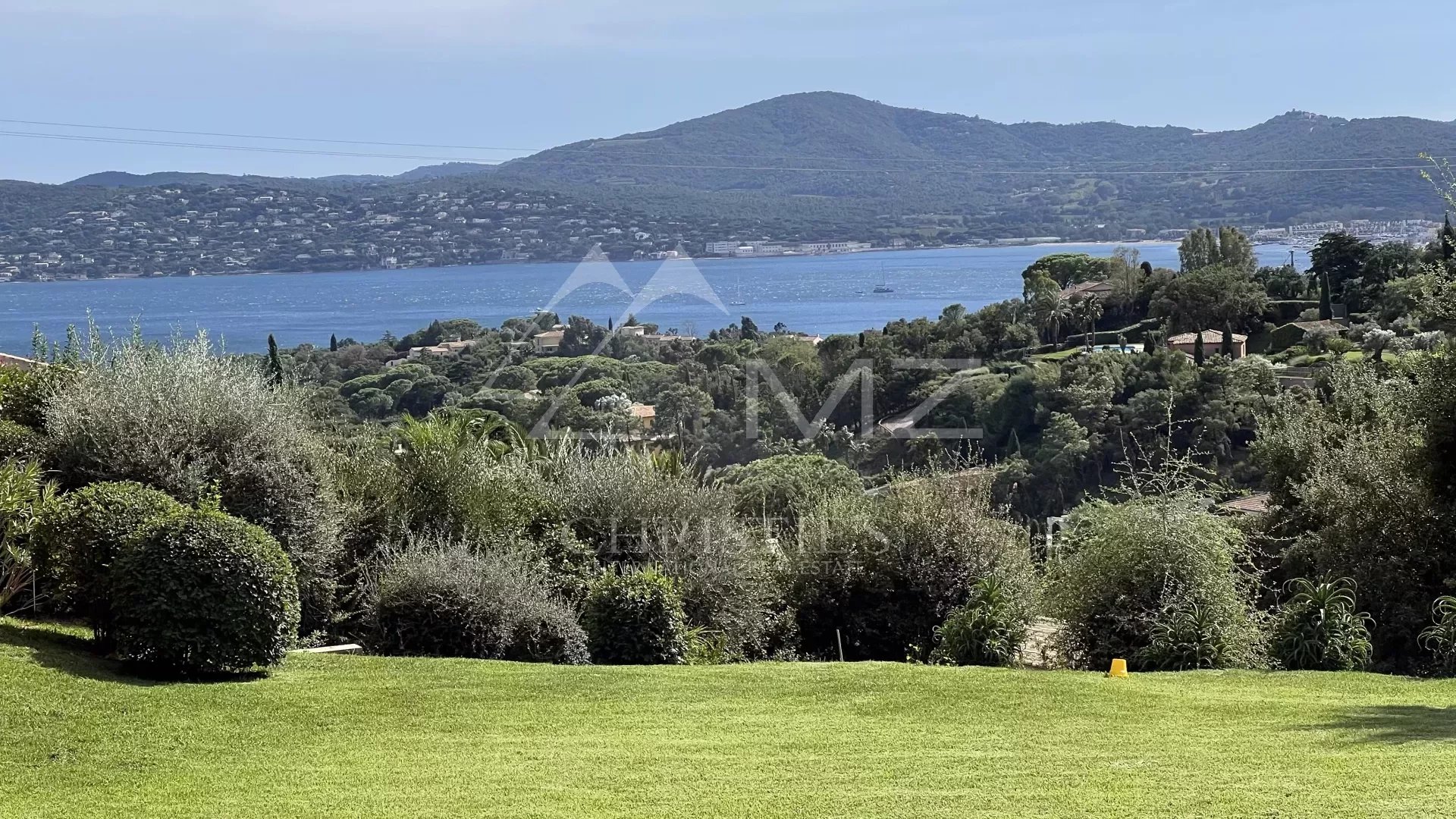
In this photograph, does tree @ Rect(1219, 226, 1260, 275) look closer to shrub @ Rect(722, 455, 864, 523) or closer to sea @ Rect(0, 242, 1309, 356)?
sea @ Rect(0, 242, 1309, 356)

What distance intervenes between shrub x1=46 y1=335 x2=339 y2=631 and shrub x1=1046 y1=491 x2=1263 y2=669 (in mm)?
7419

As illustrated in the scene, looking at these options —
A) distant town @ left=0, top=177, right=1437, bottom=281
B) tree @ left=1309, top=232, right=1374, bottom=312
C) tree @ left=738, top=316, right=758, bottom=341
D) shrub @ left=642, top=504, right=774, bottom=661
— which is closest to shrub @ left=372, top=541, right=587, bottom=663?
shrub @ left=642, top=504, right=774, bottom=661

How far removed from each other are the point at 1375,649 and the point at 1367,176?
97871 millimetres

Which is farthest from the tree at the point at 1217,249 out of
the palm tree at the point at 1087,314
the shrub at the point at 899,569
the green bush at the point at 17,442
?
the green bush at the point at 17,442

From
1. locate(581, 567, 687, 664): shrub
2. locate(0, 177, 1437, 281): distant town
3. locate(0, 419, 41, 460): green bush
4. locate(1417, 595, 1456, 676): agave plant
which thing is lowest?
locate(1417, 595, 1456, 676): agave plant

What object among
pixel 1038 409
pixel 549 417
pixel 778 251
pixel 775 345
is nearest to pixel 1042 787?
pixel 549 417

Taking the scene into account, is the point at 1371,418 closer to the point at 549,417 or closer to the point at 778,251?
the point at 549,417

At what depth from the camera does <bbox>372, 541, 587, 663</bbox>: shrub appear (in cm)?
1171

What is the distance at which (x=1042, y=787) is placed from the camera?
6.59 m

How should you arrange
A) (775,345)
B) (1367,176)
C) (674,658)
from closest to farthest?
(674,658)
(775,345)
(1367,176)

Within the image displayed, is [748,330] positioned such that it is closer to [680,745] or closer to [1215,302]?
[1215,302]

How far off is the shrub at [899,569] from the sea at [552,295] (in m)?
22.0

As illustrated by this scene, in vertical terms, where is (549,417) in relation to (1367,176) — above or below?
below

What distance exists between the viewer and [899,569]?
558 inches
